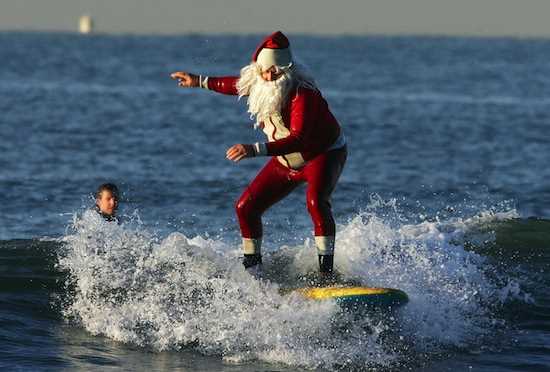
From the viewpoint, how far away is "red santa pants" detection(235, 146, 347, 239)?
33.8 feet

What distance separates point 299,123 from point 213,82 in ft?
3.81

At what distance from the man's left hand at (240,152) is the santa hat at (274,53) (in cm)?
91

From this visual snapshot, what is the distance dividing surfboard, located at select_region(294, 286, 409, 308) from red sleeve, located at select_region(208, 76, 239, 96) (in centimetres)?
187

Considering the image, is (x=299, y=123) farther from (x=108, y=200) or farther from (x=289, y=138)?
(x=108, y=200)

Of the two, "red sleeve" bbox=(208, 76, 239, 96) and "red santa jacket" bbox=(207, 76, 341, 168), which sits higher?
"red sleeve" bbox=(208, 76, 239, 96)

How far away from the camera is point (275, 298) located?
34.0 ft

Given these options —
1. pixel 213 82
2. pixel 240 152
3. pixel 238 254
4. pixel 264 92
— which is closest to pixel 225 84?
pixel 213 82

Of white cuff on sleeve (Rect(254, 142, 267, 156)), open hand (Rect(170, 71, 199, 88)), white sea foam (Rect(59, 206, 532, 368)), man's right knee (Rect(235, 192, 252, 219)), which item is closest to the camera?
white cuff on sleeve (Rect(254, 142, 267, 156))

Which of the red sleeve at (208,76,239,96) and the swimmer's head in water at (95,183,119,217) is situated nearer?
the red sleeve at (208,76,239,96)

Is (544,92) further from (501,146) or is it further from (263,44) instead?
(263,44)

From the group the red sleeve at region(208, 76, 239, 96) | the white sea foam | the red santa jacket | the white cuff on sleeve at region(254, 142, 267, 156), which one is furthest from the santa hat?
the white sea foam

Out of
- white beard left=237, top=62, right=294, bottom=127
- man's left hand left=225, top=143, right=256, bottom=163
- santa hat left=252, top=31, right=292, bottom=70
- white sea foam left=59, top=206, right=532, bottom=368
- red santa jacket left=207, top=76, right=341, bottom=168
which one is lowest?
white sea foam left=59, top=206, right=532, bottom=368

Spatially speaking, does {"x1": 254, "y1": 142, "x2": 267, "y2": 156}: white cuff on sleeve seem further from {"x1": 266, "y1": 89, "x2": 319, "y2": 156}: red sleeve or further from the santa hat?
the santa hat

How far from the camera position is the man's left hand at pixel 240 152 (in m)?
9.48
